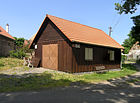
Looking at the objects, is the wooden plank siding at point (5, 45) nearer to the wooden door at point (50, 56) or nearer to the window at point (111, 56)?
the wooden door at point (50, 56)

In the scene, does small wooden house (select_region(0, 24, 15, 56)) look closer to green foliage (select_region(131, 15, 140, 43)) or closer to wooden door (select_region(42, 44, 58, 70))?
wooden door (select_region(42, 44, 58, 70))

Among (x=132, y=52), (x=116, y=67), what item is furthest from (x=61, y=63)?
(x=132, y=52)

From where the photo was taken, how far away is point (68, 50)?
10.1 meters

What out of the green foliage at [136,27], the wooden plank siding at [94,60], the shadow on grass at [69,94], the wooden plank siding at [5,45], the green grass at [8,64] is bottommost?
the shadow on grass at [69,94]

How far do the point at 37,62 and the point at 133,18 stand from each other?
14.3m

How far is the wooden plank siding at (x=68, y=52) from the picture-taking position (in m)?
10.0

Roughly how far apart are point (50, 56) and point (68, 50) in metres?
2.71

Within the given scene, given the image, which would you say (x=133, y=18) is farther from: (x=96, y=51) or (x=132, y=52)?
(x=132, y=52)

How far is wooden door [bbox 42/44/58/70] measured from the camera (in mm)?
11367

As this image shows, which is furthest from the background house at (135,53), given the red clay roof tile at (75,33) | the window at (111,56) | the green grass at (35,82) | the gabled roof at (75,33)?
the green grass at (35,82)

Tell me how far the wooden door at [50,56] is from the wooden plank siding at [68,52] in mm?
435

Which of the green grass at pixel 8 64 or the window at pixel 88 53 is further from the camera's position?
the green grass at pixel 8 64

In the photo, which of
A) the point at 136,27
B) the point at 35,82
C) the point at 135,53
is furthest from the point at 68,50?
the point at 135,53

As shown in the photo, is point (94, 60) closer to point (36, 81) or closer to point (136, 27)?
point (36, 81)
